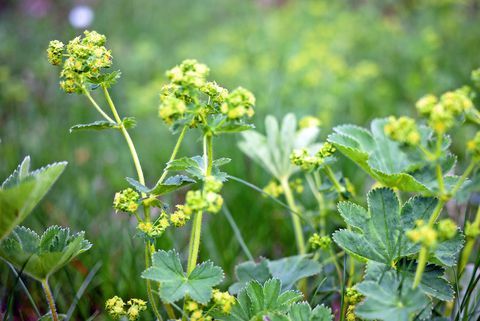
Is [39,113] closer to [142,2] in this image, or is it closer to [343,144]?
[343,144]

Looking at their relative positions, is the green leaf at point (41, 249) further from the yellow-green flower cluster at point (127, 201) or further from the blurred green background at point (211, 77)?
the blurred green background at point (211, 77)

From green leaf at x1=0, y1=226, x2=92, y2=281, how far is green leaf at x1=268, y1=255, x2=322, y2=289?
0.55 m

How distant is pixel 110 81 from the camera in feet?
3.94

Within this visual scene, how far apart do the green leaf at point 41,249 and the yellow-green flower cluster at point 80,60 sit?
335 mm

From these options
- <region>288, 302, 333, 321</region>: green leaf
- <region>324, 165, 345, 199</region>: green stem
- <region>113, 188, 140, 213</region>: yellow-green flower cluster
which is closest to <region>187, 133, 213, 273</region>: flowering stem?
<region>113, 188, 140, 213</region>: yellow-green flower cluster

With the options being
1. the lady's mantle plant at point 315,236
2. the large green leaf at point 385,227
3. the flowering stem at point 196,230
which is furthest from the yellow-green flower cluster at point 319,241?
the flowering stem at point 196,230

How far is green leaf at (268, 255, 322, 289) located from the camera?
1.38 m

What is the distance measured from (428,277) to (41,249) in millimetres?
871

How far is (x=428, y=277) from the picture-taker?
1135mm

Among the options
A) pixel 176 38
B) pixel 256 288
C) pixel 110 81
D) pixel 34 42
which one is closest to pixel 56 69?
pixel 34 42

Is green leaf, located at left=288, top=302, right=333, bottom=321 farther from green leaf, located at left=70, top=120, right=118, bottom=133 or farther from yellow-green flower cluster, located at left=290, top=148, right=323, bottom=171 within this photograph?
green leaf, located at left=70, top=120, right=118, bottom=133

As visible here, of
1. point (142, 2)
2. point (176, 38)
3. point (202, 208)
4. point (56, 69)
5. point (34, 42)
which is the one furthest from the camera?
point (142, 2)

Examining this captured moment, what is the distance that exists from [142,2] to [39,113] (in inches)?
131

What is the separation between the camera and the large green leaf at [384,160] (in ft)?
4.22
